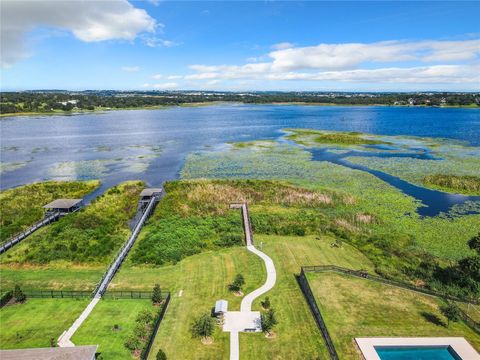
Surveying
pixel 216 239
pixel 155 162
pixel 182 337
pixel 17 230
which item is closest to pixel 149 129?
pixel 155 162

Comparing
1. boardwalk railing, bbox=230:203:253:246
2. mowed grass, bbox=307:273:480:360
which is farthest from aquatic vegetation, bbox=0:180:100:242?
mowed grass, bbox=307:273:480:360

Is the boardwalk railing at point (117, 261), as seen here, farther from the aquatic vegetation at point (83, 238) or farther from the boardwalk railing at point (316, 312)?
the boardwalk railing at point (316, 312)

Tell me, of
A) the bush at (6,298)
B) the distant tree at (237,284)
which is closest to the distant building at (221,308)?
the distant tree at (237,284)

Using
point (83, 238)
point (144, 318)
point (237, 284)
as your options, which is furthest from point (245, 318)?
point (83, 238)

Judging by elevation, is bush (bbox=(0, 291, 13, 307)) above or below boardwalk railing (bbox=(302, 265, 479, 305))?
below

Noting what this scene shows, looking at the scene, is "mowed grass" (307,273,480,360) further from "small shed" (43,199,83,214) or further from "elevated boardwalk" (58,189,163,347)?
"small shed" (43,199,83,214)

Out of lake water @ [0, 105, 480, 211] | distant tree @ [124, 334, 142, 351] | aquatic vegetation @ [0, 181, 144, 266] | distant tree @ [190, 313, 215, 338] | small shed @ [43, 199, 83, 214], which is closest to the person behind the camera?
distant tree @ [124, 334, 142, 351]
